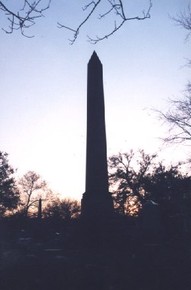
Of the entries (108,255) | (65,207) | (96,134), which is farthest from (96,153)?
(65,207)

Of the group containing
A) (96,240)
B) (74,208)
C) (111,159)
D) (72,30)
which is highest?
(111,159)

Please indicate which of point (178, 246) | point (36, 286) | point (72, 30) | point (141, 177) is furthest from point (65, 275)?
point (141, 177)

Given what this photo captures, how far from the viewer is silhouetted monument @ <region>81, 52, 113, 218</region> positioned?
46.7 ft

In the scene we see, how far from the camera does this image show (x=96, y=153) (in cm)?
1484

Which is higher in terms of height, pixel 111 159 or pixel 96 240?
pixel 111 159

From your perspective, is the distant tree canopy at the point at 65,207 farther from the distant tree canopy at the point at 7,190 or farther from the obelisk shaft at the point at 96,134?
the obelisk shaft at the point at 96,134

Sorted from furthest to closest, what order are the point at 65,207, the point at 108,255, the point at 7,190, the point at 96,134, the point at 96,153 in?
the point at 65,207, the point at 7,190, the point at 96,134, the point at 96,153, the point at 108,255

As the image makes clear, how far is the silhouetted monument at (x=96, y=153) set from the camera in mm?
14242

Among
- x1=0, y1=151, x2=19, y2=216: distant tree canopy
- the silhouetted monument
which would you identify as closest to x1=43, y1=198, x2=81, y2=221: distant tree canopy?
x1=0, y1=151, x2=19, y2=216: distant tree canopy

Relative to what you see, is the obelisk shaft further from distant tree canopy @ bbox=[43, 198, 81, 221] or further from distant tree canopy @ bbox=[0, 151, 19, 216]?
distant tree canopy @ bbox=[43, 198, 81, 221]

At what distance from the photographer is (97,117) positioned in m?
15.4

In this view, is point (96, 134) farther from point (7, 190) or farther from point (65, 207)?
point (65, 207)

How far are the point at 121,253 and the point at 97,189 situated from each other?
382 cm

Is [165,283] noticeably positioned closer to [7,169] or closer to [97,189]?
[97,189]
